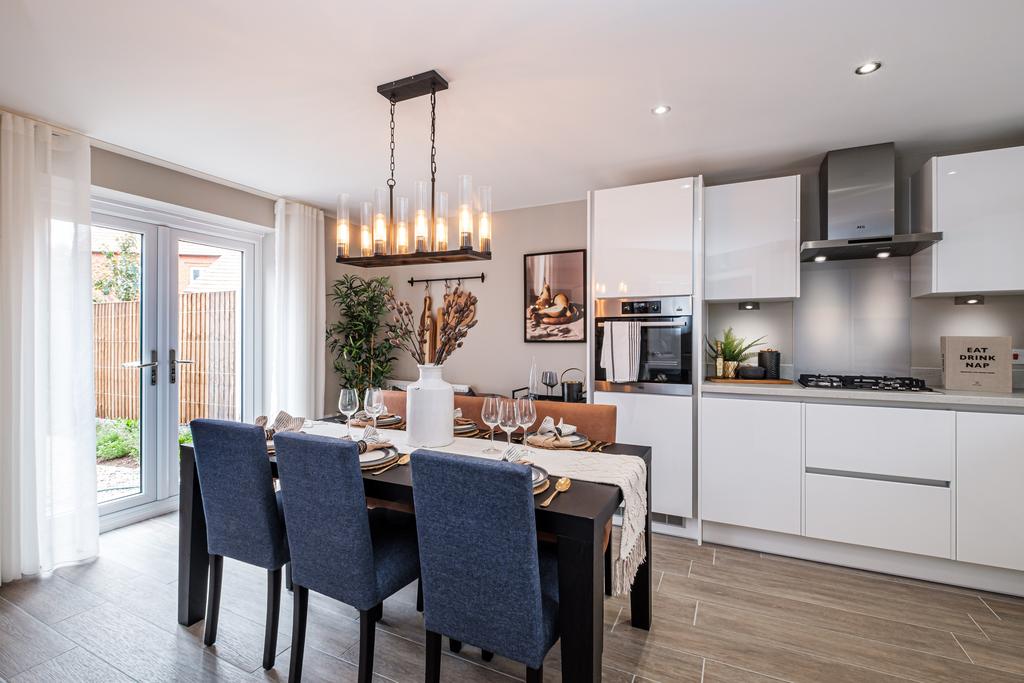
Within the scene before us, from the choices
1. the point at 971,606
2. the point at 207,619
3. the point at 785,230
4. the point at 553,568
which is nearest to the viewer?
the point at 553,568

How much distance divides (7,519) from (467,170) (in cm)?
331

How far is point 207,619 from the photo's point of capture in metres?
1.97

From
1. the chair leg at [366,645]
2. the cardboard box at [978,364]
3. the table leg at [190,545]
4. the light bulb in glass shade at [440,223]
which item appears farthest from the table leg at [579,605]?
the cardboard box at [978,364]

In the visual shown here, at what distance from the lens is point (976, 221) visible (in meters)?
2.59

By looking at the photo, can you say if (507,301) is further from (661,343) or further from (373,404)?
(373,404)

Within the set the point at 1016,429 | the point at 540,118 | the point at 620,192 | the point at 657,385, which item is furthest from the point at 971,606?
the point at 540,118

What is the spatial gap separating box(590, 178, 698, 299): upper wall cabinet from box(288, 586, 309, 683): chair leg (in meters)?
2.46

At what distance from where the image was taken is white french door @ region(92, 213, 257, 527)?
314cm

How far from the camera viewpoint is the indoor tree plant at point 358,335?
4438 millimetres

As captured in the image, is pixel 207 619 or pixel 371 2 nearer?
pixel 371 2

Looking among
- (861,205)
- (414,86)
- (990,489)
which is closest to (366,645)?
(414,86)

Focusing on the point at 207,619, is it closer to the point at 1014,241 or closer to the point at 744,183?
the point at 744,183

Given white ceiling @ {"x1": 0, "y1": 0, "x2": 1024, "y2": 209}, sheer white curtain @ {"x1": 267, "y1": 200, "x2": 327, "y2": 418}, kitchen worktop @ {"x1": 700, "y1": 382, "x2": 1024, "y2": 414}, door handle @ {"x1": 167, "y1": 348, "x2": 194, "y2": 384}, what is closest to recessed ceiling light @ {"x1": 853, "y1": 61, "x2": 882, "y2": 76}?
white ceiling @ {"x1": 0, "y1": 0, "x2": 1024, "y2": 209}

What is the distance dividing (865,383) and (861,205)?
107 cm
